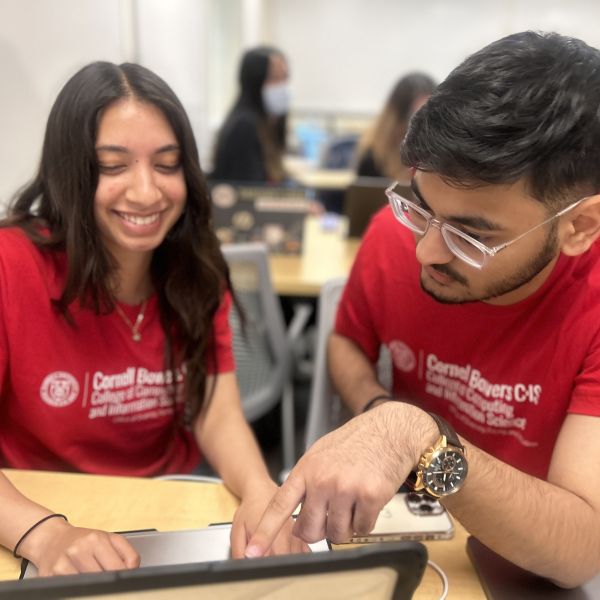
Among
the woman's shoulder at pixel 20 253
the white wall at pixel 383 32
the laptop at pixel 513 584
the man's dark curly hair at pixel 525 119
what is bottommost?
the laptop at pixel 513 584

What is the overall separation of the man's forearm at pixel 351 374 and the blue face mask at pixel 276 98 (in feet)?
7.06

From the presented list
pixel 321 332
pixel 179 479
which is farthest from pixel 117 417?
pixel 321 332

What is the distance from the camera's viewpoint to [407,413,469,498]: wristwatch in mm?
689

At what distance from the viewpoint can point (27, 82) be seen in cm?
169

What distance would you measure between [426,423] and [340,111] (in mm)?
6011

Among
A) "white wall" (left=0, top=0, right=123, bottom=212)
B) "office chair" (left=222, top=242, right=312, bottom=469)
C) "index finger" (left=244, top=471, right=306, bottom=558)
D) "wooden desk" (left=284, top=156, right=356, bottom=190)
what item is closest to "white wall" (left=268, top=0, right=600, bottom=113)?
"wooden desk" (left=284, top=156, right=356, bottom=190)

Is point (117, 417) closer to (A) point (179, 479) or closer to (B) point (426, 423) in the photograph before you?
(A) point (179, 479)

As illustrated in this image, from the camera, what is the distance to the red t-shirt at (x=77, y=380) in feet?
3.31

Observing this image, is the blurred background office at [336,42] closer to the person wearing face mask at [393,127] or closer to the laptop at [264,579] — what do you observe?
the person wearing face mask at [393,127]

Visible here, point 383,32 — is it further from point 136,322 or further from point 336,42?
point 136,322

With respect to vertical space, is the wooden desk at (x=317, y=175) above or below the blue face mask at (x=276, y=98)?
below

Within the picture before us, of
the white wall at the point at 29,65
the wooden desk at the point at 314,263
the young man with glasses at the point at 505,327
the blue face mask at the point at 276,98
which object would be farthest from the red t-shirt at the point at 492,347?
the blue face mask at the point at 276,98

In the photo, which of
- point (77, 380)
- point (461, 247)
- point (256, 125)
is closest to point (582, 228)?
point (461, 247)

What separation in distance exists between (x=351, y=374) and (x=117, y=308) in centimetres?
49
